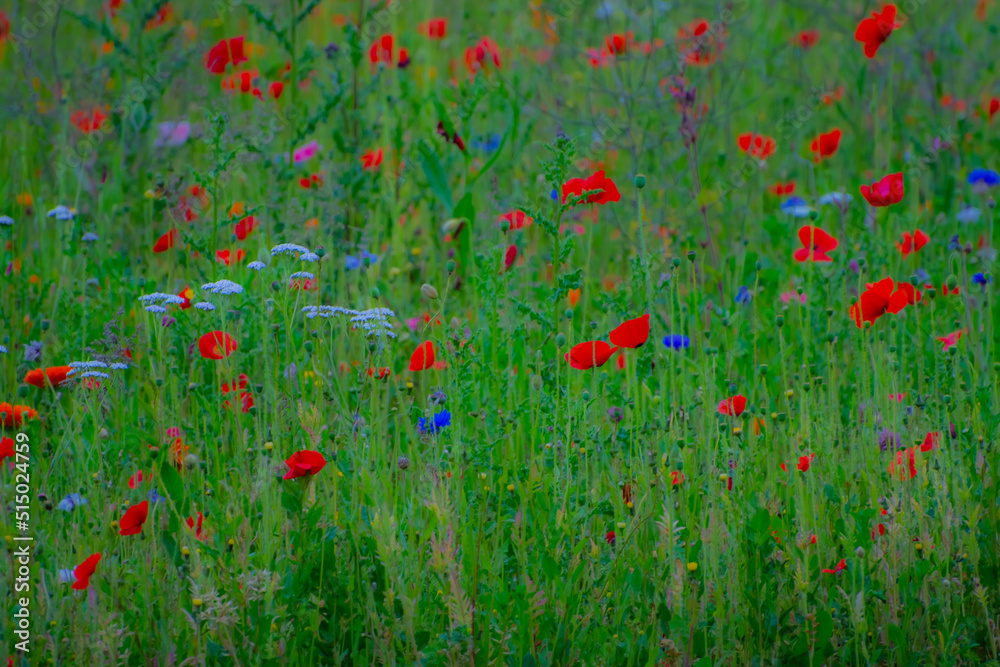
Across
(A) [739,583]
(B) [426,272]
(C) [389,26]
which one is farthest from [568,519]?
(C) [389,26]

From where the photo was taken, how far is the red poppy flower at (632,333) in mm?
1886

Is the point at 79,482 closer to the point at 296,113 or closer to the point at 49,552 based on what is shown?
the point at 49,552

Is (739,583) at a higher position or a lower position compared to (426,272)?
lower

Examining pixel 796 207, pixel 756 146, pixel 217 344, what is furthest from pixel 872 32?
pixel 217 344

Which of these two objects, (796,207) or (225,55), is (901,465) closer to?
(796,207)

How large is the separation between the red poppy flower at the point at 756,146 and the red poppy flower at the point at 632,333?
209 centimetres

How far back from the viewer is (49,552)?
1.84 metres

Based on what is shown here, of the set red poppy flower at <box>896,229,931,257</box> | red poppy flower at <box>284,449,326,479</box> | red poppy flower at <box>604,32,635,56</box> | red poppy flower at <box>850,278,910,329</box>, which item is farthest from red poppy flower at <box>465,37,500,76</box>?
red poppy flower at <box>284,449,326,479</box>

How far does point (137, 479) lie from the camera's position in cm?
202

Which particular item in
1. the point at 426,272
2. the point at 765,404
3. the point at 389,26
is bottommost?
the point at 765,404

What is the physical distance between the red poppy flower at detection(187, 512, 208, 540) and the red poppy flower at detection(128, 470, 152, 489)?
5.0 inches

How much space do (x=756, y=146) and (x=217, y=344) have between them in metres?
2.64

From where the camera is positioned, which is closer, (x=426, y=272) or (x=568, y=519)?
(x=568, y=519)

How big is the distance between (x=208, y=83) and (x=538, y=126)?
175cm
